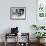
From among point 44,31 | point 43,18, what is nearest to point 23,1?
point 43,18

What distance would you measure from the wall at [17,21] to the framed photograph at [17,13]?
0.48ft

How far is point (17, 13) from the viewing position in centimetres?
734

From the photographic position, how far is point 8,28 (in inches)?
291

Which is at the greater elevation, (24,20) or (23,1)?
(23,1)

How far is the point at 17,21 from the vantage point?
291 inches

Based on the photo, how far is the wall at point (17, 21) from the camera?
7.32 meters

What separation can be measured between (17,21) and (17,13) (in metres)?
0.39

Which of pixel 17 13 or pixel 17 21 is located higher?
pixel 17 13

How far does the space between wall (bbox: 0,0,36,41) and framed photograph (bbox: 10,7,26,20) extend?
145mm

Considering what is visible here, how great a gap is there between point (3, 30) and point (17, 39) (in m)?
0.83

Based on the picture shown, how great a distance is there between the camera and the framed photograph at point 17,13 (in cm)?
733

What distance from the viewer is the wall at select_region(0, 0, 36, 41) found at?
7.32 metres

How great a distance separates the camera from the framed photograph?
24.0 ft

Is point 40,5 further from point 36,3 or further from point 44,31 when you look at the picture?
point 44,31
